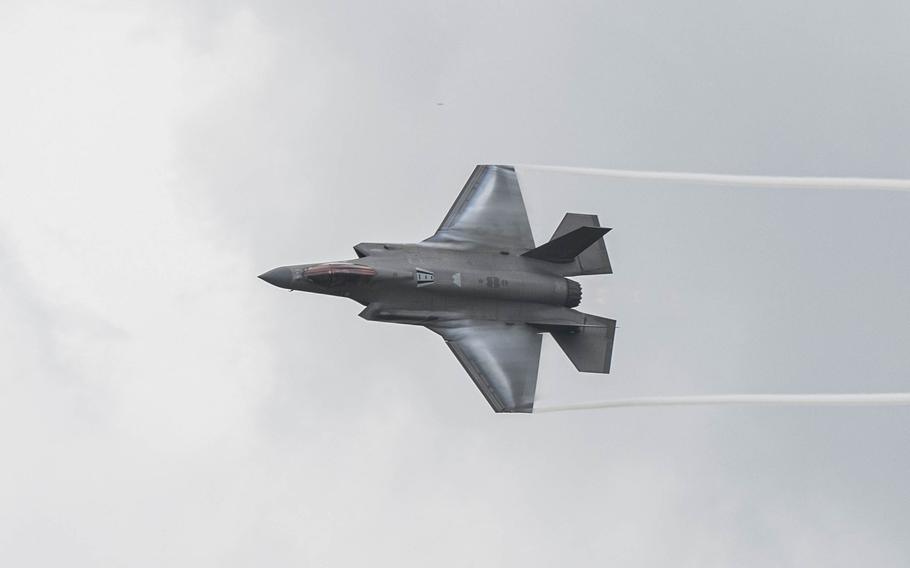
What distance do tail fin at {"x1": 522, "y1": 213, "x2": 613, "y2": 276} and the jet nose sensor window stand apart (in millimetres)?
6351

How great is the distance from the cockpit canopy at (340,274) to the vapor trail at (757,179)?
8632 mm

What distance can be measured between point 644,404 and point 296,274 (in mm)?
13723

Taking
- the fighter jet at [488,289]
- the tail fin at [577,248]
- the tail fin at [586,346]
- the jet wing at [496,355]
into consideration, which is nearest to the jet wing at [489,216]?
the fighter jet at [488,289]

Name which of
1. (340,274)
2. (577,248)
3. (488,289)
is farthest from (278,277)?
(577,248)

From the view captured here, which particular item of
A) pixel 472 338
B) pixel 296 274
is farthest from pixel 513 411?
pixel 296 274

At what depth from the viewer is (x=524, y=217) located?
78.9 meters

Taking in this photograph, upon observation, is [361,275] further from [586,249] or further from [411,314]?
[586,249]

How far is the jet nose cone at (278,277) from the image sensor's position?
75.3 metres

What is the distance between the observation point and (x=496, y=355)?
76812mm

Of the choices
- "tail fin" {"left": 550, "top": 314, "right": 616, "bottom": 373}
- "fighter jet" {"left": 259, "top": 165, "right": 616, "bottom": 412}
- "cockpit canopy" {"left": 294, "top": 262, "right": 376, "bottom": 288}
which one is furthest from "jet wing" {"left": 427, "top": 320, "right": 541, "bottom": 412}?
"cockpit canopy" {"left": 294, "top": 262, "right": 376, "bottom": 288}

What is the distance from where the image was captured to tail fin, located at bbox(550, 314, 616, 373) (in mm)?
77250

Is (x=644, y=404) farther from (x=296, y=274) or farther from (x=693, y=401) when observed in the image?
(x=296, y=274)

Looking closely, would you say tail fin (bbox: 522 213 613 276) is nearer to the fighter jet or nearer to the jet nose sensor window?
the fighter jet

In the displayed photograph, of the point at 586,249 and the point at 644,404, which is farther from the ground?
the point at 586,249
